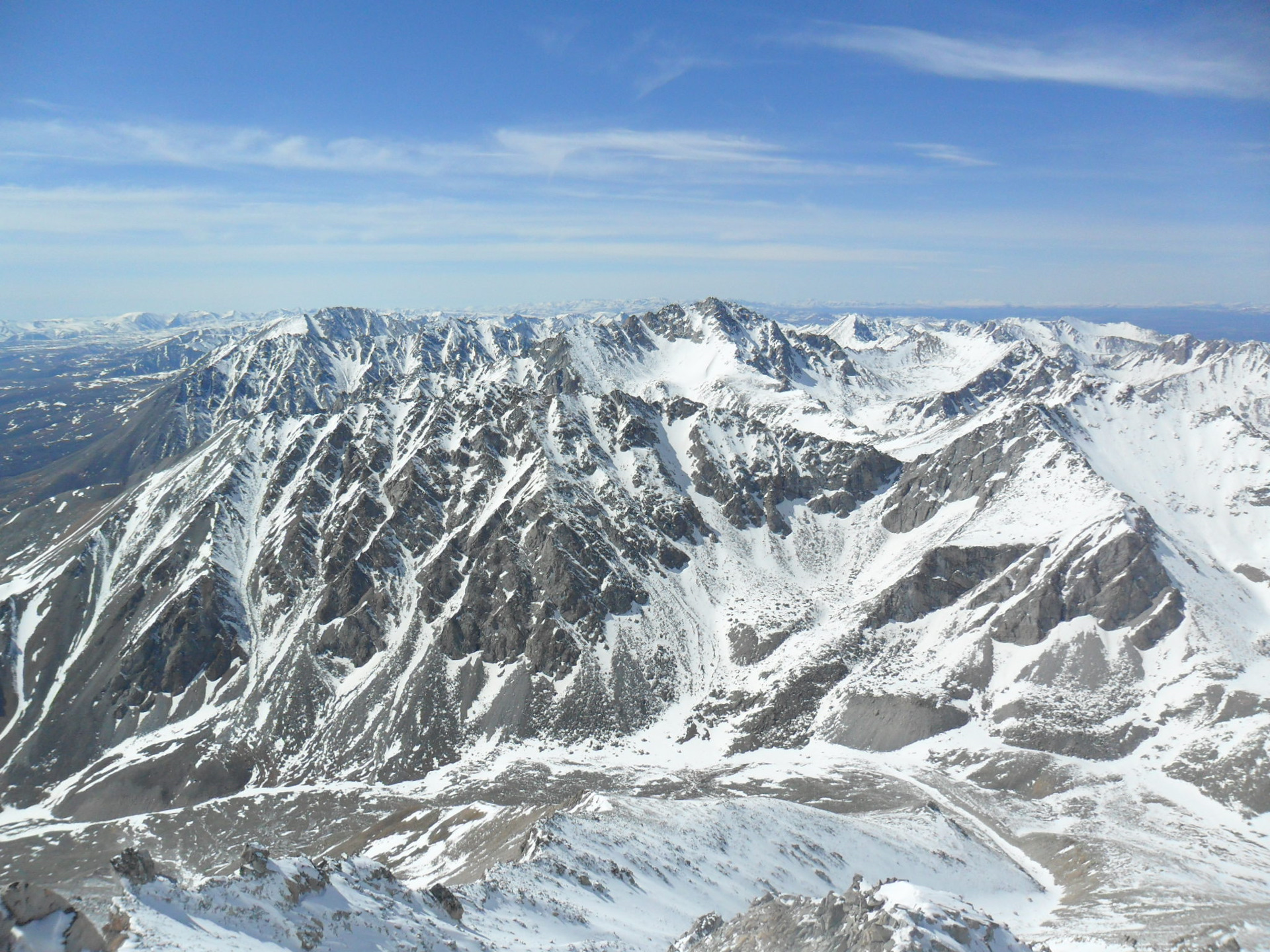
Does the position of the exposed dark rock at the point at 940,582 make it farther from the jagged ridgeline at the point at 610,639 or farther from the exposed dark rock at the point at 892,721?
the exposed dark rock at the point at 892,721

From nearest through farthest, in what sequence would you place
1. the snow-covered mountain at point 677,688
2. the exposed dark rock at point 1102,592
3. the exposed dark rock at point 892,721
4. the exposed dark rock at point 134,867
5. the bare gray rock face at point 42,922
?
the bare gray rock face at point 42,922 → the exposed dark rock at point 134,867 → the snow-covered mountain at point 677,688 → the exposed dark rock at point 892,721 → the exposed dark rock at point 1102,592

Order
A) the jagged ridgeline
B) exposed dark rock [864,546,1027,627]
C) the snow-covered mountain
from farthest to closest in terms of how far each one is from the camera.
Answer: exposed dark rock [864,546,1027,627] → the jagged ridgeline → the snow-covered mountain

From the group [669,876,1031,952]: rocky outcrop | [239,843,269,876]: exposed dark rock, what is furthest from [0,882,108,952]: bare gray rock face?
[669,876,1031,952]: rocky outcrop

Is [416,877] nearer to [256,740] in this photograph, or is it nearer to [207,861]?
[207,861]

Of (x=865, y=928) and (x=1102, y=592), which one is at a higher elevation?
(x=865, y=928)

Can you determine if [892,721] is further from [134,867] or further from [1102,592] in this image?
[134,867]

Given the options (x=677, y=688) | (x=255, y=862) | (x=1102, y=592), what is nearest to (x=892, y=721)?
(x=677, y=688)

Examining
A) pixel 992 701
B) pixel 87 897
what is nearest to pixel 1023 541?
pixel 992 701

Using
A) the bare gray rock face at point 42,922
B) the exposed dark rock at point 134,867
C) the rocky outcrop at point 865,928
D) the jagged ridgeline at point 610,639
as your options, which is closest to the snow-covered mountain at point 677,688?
the jagged ridgeline at point 610,639

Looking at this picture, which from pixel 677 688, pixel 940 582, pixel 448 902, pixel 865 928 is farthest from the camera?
pixel 940 582

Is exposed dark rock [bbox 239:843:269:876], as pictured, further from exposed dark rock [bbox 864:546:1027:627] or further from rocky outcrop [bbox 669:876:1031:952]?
exposed dark rock [bbox 864:546:1027:627]

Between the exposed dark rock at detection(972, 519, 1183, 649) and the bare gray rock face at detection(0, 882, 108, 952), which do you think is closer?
the bare gray rock face at detection(0, 882, 108, 952)
